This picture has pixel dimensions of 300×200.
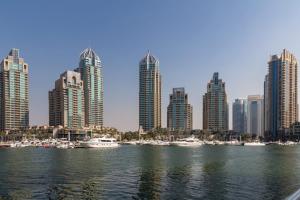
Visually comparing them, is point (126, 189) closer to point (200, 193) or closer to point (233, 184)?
point (200, 193)

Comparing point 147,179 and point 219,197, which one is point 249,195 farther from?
point 147,179

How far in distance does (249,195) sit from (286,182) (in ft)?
51.6

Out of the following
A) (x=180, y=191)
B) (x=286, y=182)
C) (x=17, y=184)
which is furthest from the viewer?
(x=286, y=182)

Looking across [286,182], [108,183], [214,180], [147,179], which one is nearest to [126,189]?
[108,183]

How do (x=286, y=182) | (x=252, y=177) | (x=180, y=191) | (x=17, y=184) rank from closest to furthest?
(x=180, y=191) → (x=17, y=184) → (x=286, y=182) → (x=252, y=177)

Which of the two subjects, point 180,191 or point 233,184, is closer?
point 180,191

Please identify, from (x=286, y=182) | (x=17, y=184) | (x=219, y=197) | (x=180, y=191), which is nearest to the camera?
(x=219, y=197)

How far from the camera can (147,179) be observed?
63469 mm

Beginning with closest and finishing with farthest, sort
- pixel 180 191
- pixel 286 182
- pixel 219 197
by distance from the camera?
1. pixel 219 197
2. pixel 180 191
3. pixel 286 182

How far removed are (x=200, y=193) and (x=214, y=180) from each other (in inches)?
504

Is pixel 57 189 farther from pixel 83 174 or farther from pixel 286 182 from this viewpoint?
pixel 286 182

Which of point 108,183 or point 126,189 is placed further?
point 108,183

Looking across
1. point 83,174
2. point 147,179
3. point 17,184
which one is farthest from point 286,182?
point 17,184

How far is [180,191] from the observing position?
51125 millimetres
